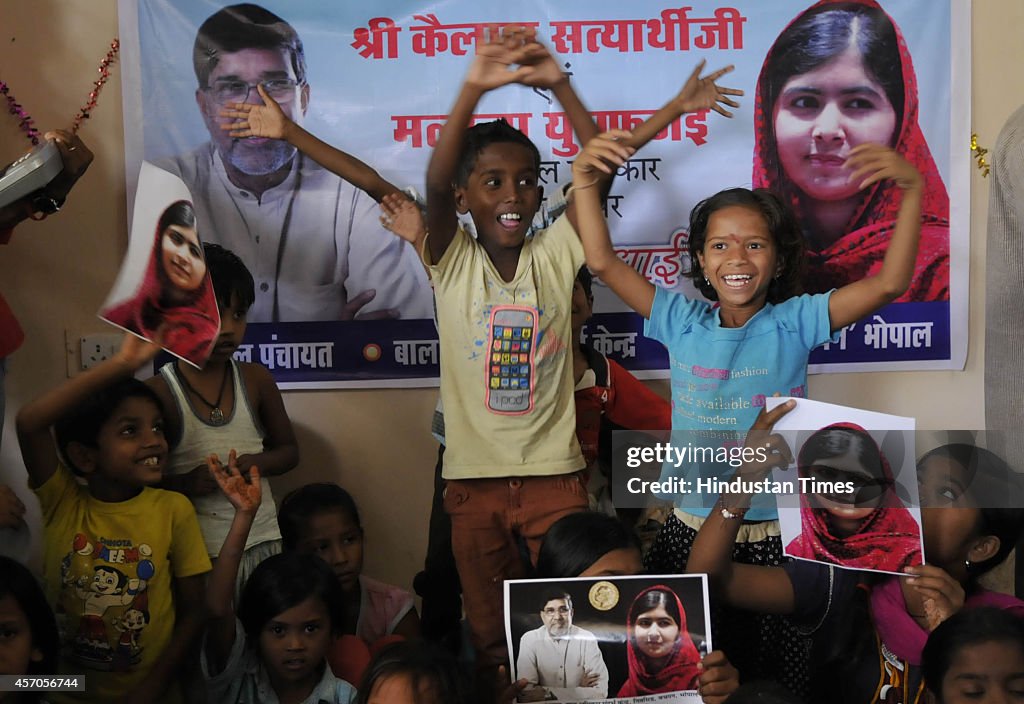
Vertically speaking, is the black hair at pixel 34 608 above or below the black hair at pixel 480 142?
below

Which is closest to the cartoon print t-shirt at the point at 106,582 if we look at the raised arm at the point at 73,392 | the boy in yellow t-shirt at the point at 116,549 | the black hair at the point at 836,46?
the boy in yellow t-shirt at the point at 116,549

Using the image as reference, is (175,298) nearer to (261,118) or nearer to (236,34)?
(261,118)

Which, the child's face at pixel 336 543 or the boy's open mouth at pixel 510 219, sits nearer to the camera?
the boy's open mouth at pixel 510 219

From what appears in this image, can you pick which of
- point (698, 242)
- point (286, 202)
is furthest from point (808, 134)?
point (286, 202)

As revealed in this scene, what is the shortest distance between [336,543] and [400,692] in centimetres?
74

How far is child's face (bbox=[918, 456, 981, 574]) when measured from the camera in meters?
2.04

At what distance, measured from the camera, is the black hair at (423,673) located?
1.73 m

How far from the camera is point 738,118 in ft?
8.86

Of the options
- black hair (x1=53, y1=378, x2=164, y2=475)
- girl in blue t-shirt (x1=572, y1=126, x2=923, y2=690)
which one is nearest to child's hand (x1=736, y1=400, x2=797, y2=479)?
girl in blue t-shirt (x1=572, y1=126, x2=923, y2=690)

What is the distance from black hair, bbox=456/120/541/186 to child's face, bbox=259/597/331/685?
1.00 meters

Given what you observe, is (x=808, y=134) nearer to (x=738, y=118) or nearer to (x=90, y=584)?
(x=738, y=118)

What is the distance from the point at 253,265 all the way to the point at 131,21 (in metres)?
→ 0.71

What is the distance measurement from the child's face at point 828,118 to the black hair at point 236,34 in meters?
1.33

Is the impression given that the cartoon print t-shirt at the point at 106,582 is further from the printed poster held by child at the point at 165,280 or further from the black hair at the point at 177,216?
the black hair at the point at 177,216
